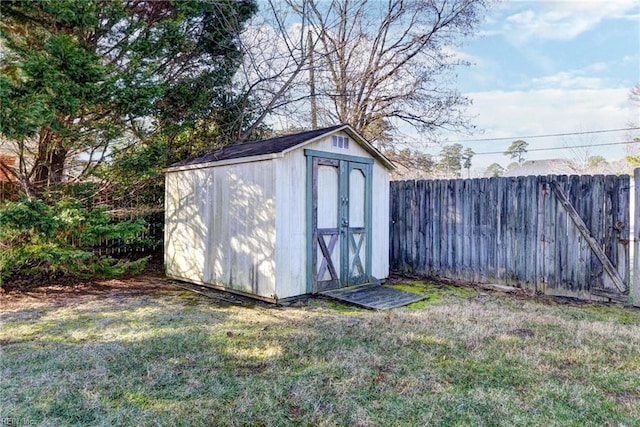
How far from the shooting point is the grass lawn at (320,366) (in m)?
2.33

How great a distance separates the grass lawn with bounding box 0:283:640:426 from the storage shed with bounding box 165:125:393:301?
728 mm

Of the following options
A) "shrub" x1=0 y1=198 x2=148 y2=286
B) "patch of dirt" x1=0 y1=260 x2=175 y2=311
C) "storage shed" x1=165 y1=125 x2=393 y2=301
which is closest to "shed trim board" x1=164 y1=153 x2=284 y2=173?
"storage shed" x1=165 y1=125 x2=393 y2=301

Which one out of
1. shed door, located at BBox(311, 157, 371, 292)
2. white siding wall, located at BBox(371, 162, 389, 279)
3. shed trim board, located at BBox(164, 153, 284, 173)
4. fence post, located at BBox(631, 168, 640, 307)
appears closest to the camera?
fence post, located at BBox(631, 168, 640, 307)

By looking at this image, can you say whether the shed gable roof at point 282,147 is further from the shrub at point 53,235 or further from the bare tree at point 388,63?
the bare tree at point 388,63

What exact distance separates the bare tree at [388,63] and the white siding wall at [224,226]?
14.3 feet

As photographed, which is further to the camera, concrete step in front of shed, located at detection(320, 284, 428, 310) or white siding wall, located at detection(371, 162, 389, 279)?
white siding wall, located at detection(371, 162, 389, 279)

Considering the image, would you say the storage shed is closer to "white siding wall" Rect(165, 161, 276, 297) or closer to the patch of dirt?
"white siding wall" Rect(165, 161, 276, 297)

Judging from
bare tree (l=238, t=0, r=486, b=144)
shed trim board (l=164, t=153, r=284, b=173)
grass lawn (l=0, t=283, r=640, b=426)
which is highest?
bare tree (l=238, t=0, r=486, b=144)

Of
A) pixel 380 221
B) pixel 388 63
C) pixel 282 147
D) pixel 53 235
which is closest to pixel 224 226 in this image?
pixel 282 147

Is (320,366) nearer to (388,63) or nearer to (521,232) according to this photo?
(521,232)

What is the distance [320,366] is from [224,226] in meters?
3.22

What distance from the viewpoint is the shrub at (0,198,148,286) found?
4.82 m

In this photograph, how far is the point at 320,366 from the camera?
3008 mm

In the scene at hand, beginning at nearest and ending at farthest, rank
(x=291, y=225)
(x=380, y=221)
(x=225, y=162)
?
1. (x=291, y=225)
2. (x=225, y=162)
3. (x=380, y=221)
